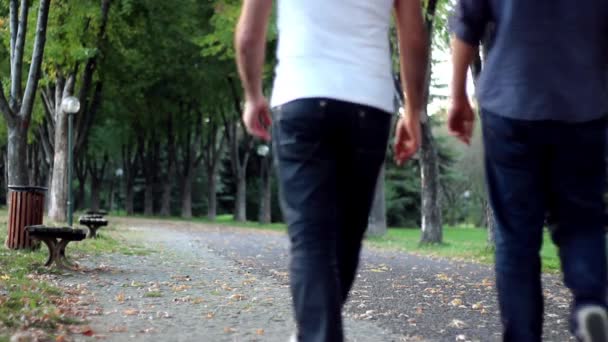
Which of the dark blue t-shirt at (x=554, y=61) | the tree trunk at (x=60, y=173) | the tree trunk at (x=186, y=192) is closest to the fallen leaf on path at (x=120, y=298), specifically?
the dark blue t-shirt at (x=554, y=61)

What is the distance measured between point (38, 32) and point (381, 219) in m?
12.8

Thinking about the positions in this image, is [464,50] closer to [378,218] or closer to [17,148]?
[17,148]

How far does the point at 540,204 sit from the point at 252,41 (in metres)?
1.22

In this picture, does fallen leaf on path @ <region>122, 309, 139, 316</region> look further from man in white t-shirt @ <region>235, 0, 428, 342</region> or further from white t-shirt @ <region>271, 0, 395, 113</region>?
white t-shirt @ <region>271, 0, 395, 113</region>

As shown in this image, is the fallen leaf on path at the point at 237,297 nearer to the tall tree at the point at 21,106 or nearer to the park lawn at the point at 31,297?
the park lawn at the point at 31,297

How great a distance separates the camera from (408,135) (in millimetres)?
3355

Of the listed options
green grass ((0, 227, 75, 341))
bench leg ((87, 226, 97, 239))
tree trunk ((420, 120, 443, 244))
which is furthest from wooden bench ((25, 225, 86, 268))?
tree trunk ((420, 120, 443, 244))

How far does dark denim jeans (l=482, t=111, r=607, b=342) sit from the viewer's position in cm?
308

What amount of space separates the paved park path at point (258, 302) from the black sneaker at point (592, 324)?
2.36m

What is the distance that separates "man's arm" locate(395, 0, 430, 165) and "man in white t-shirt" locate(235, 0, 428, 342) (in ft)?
0.34

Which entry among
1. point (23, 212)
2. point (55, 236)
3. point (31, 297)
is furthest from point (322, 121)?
point (23, 212)

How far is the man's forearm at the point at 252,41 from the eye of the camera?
305cm

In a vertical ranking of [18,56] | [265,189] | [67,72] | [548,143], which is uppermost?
[67,72]

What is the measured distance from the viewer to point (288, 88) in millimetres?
3006
